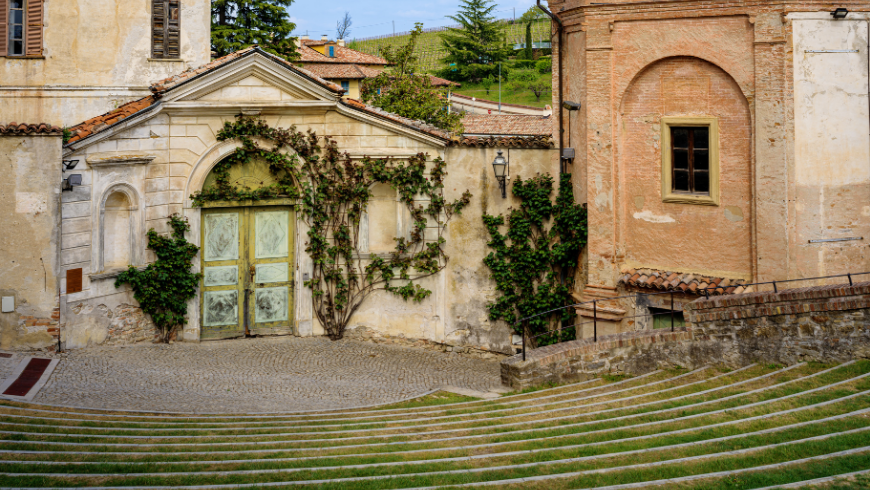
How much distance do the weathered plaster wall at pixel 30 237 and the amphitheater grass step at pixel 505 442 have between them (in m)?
2.92

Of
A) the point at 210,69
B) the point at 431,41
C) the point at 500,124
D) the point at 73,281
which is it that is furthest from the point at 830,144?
the point at 431,41

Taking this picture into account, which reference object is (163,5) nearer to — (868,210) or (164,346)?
(164,346)

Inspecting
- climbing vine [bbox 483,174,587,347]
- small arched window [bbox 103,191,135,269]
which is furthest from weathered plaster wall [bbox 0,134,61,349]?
climbing vine [bbox 483,174,587,347]

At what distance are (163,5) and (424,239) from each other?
30.0 ft

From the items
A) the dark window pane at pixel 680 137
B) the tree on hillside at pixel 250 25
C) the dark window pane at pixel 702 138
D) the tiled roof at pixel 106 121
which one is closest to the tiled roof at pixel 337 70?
the tree on hillside at pixel 250 25

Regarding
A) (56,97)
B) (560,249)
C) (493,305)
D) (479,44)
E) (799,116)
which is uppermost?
(479,44)

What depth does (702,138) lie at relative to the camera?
12.8 m

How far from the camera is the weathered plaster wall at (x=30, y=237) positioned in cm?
1186

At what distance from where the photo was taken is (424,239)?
585 inches

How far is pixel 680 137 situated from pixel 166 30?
487 inches

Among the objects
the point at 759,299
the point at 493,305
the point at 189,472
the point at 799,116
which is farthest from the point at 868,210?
the point at 189,472

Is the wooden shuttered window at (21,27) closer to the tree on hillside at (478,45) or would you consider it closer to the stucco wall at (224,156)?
the stucco wall at (224,156)

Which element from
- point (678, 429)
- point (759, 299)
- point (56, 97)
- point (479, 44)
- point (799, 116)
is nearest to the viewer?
Answer: point (678, 429)

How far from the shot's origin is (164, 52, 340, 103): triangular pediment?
44.1 feet
